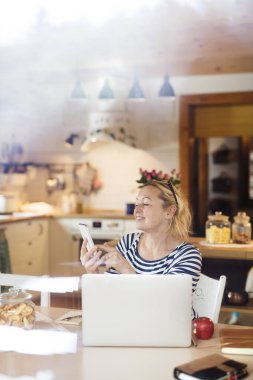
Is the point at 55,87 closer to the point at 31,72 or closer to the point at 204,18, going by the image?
the point at 31,72

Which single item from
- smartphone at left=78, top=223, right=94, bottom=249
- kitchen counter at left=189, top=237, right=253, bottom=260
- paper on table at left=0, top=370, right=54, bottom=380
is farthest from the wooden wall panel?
paper on table at left=0, top=370, right=54, bottom=380

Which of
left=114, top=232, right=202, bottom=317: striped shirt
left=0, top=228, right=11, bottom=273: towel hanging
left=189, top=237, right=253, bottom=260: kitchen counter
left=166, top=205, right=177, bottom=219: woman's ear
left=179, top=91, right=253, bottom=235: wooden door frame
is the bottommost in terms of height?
left=0, top=228, right=11, bottom=273: towel hanging

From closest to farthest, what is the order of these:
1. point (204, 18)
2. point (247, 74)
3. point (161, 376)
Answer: point (161, 376), point (204, 18), point (247, 74)

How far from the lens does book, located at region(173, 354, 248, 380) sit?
44.5 inches

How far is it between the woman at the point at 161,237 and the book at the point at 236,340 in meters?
0.36

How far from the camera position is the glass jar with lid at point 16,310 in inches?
58.0

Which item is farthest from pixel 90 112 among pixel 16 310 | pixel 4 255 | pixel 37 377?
pixel 37 377

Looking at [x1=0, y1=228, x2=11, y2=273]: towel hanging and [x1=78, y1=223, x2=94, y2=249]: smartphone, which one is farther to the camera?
[x1=0, y1=228, x2=11, y2=273]: towel hanging

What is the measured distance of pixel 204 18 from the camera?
3488mm

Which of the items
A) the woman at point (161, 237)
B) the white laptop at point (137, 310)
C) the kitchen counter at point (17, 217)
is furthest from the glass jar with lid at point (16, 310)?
the kitchen counter at point (17, 217)

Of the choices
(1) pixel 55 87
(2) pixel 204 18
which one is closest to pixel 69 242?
(1) pixel 55 87

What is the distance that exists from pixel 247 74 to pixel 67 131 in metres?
1.90

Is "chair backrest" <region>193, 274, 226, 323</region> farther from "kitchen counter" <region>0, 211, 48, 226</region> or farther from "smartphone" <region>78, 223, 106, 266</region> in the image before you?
"kitchen counter" <region>0, 211, 48, 226</region>

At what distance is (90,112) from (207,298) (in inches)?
150
